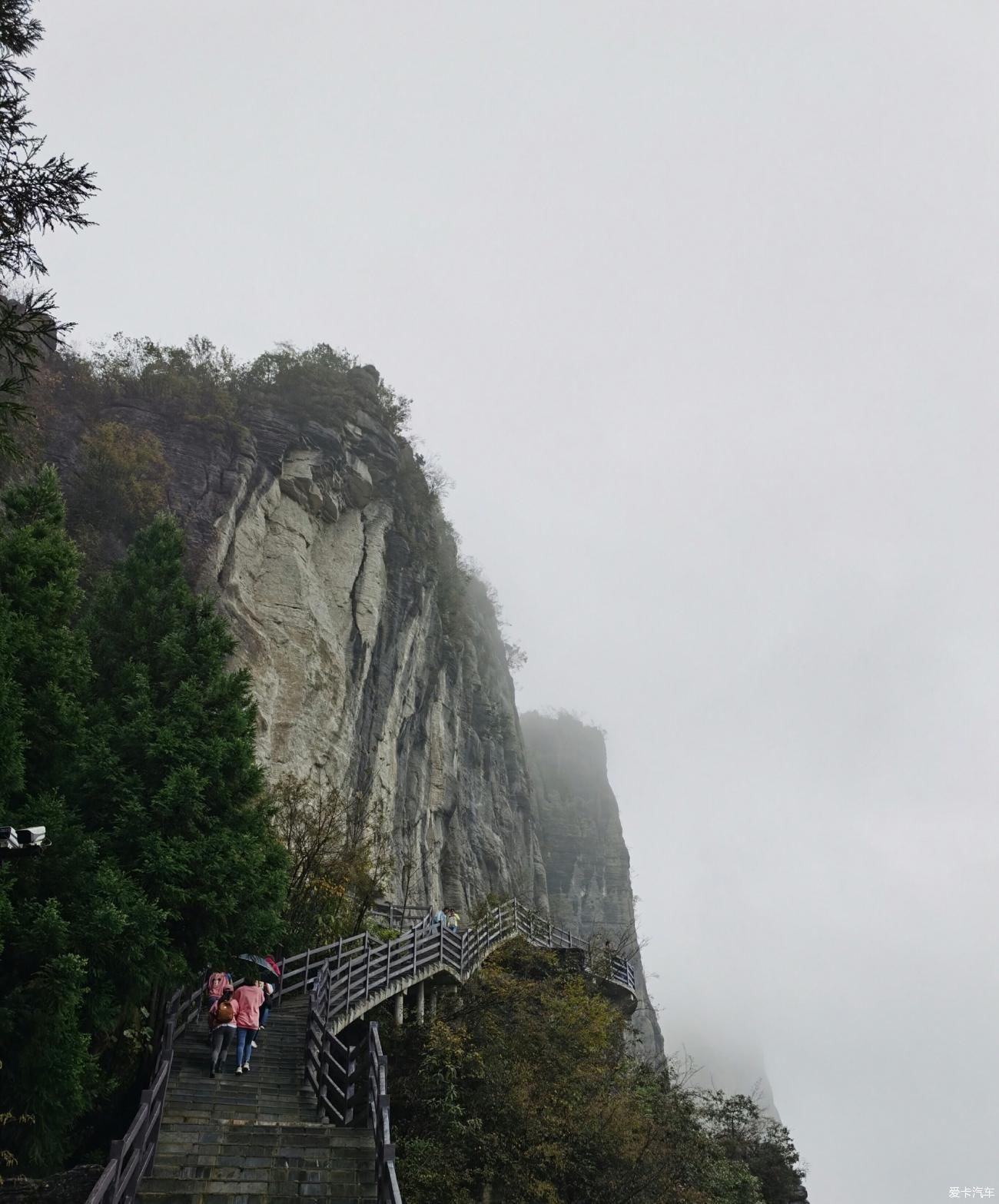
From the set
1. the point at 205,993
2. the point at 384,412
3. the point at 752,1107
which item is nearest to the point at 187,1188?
the point at 205,993

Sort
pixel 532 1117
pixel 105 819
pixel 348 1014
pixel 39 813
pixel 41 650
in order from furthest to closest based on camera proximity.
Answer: pixel 348 1014 < pixel 532 1117 < pixel 105 819 < pixel 41 650 < pixel 39 813

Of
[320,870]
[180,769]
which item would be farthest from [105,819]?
[320,870]

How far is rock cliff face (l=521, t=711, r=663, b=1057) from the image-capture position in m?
61.9

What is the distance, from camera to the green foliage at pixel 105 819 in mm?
9766

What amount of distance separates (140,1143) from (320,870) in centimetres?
1171

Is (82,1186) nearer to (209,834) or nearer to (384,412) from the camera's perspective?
(209,834)

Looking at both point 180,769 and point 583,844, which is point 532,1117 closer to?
point 180,769

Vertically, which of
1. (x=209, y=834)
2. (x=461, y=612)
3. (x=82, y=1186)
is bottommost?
(x=82, y=1186)

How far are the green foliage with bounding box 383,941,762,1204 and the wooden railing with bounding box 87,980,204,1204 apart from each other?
14.3 feet

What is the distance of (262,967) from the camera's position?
53.5ft

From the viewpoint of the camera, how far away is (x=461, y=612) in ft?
153

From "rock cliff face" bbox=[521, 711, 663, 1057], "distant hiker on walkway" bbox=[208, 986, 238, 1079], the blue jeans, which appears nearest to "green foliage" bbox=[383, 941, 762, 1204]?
the blue jeans

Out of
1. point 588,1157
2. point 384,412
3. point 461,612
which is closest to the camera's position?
point 588,1157

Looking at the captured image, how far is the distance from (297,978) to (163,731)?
25.4ft
